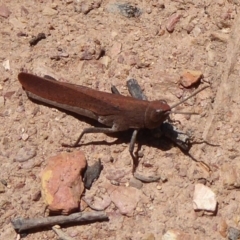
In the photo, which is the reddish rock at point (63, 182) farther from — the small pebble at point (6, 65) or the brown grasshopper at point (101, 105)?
the small pebble at point (6, 65)

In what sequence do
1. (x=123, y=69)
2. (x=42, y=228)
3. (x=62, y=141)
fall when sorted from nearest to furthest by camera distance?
1. (x=42, y=228)
2. (x=62, y=141)
3. (x=123, y=69)

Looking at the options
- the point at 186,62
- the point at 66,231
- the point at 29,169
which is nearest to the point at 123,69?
the point at 186,62

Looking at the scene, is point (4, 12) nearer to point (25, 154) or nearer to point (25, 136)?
point (25, 136)

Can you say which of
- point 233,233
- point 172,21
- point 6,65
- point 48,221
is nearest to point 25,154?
point 48,221

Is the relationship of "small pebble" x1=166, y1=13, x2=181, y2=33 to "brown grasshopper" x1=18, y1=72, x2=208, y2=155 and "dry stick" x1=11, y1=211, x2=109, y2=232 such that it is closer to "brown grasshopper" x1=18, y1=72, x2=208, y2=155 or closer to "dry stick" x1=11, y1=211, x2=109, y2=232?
"brown grasshopper" x1=18, y1=72, x2=208, y2=155

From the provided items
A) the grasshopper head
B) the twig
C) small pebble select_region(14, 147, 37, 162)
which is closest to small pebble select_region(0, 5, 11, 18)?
small pebble select_region(14, 147, 37, 162)

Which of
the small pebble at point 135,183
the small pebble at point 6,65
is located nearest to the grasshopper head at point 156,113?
the small pebble at point 135,183

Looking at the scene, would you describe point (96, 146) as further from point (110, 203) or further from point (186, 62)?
point (186, 62)

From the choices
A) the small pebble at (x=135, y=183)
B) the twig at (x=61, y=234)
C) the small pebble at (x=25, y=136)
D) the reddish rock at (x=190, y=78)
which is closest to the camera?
the twig at (x=61, y=234)
